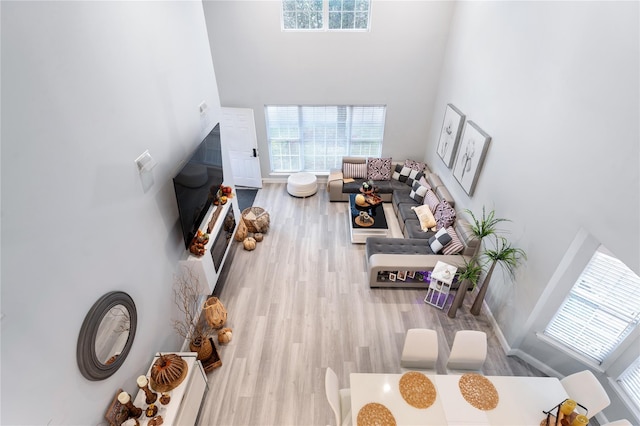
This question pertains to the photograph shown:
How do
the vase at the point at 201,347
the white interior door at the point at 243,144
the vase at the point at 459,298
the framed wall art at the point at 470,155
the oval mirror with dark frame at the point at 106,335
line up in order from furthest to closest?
the white interior door at the point at 243,144 < the framed wall art at the point at 470,155 < the vase at the point at 459,298 < the vase at the point at 201,347 < the oval mirror with dark frame at the point at 106,335

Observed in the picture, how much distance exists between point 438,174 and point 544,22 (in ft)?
11.8

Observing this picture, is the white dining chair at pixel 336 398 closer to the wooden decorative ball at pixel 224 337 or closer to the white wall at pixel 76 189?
the wooden decorative ball at pixel 224 337

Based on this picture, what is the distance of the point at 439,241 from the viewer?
5219mm

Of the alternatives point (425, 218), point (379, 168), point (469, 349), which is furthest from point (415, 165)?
point (469, 349)

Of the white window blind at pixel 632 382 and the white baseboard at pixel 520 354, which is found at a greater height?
the white window blind at pixel 632 382

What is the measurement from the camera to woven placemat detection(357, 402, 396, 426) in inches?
110

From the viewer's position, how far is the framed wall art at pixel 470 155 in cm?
488

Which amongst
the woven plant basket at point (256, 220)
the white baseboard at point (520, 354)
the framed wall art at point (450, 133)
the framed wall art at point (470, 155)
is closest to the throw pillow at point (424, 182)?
the framed wall art at point (450, 133)

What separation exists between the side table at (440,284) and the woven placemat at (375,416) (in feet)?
7.42

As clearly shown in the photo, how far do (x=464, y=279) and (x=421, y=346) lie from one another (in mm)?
1406

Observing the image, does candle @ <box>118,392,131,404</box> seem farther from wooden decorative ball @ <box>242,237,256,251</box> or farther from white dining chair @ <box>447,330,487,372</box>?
wooden decorative ball @ <box>242,237,256,251</box>

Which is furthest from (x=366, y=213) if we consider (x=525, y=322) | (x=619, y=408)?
(x=619, y=408)

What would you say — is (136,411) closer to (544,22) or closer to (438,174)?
(544,22)

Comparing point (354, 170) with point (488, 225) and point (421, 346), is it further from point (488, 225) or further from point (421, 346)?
point (421, 346)
